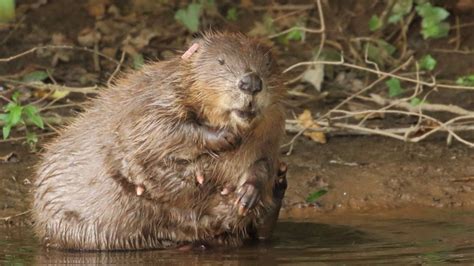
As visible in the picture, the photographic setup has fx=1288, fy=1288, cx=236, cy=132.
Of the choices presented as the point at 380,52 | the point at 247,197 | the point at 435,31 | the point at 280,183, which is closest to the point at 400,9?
the point at 435,31

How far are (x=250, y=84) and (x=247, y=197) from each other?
1.96 feet

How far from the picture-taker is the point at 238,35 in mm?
5988

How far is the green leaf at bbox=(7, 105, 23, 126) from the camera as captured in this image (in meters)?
6.98

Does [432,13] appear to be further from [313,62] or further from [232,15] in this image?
[313,62]

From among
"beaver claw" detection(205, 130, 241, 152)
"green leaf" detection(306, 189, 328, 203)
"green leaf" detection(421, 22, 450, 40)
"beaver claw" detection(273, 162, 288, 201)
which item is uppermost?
"beaver claw" detection(205, 130, 241, 152)

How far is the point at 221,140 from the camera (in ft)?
18.9

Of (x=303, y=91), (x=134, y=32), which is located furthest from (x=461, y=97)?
(x=134, y=32)

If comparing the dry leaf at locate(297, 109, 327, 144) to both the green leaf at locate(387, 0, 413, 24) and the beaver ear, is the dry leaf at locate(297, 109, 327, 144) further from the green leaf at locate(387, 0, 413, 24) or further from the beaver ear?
the beaver ear

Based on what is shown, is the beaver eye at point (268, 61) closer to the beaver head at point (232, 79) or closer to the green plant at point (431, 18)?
the beaver head at point (232, 79)

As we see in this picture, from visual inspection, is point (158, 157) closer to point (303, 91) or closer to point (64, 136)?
point (64, 136)

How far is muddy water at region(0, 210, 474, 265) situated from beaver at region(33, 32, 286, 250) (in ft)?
0.39

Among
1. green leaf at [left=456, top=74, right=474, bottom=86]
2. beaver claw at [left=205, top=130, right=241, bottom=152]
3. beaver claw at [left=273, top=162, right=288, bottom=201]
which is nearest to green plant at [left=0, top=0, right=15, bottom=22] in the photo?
beaver claw at [left=205, top=130, right=241, bottom=152]

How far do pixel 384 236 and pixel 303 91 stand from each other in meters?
2.80

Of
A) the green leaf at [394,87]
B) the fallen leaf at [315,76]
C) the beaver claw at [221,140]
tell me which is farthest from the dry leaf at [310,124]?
the beaver claw at [221,140]
